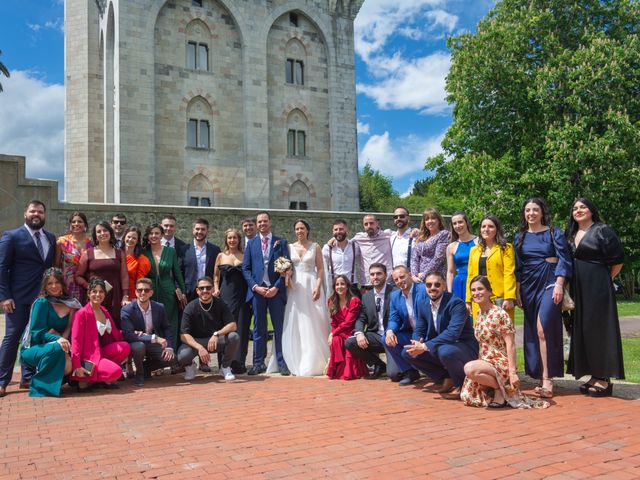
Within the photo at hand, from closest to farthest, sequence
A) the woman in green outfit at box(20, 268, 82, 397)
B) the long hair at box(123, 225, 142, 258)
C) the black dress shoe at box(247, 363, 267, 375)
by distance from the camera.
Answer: the woman in green outfit at box(20, 268, 82, 397) → the long hair at box(123, 225, 142, 258) → the black dress shoe at box(247, 363, 267, 375)

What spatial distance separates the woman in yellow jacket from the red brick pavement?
1.32 metres

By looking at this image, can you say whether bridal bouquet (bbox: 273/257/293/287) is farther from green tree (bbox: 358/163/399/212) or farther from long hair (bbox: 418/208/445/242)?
green tree (bbox: 358/163/399/212)

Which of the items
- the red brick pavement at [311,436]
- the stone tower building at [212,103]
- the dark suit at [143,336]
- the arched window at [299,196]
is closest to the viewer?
the red brick pavement at [311,436]

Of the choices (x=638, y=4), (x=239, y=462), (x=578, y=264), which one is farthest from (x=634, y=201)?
(x=239, y=462)

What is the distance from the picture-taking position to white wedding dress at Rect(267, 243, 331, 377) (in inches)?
360

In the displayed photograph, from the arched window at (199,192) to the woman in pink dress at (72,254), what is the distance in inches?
796

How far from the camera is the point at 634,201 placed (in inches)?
993

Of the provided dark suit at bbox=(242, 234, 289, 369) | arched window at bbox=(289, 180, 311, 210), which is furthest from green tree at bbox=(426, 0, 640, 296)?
dark suit at bbox=(242, 234, 289, 369)

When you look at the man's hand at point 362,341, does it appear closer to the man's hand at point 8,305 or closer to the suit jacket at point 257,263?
the suit jacket at point 257,263

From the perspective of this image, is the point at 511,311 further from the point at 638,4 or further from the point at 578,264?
the point at 638,4

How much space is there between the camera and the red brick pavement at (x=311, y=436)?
4453 millimetres

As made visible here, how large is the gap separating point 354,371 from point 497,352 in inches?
96.8

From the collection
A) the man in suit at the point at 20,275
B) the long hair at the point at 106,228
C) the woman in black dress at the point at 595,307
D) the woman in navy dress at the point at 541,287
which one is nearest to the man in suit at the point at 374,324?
the woman in navy dress at the point at 541,287

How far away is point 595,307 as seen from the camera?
22.7 ft
